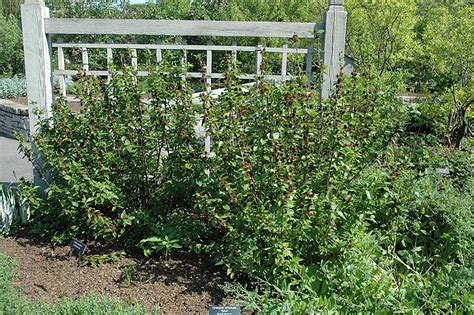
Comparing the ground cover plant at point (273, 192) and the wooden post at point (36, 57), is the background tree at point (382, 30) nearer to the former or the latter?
the ground cover plant at point (273, 192)

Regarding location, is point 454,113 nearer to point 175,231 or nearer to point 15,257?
point 175,231

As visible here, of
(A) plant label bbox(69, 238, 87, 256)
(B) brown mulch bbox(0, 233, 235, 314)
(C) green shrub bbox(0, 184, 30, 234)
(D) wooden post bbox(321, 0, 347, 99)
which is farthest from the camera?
(D) wooden post bbox(321, 0, 347, 99)

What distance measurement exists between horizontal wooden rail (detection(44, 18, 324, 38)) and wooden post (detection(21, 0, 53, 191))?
0.31 ft

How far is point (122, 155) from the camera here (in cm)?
363

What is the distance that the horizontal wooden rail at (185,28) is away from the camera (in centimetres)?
416

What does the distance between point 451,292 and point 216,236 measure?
5.33 ft

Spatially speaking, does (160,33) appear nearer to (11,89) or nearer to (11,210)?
(11,210)

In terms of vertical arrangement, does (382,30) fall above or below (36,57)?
above

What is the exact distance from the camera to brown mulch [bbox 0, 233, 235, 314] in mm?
2945

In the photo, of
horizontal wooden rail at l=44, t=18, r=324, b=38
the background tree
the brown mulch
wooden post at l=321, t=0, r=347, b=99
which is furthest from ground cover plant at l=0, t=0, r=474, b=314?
the background tree

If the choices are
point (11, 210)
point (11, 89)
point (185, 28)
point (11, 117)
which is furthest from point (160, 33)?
point (11, 89)

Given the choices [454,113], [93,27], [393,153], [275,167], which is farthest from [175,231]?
[454,113]

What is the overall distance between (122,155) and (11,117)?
597 centimetres

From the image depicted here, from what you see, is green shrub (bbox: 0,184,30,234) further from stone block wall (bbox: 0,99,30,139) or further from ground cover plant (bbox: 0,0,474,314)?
stone block wall (bbox: 0,99,30,139)
